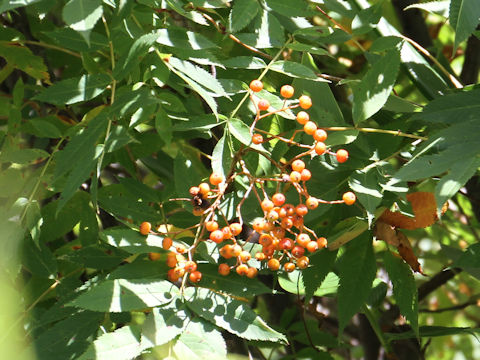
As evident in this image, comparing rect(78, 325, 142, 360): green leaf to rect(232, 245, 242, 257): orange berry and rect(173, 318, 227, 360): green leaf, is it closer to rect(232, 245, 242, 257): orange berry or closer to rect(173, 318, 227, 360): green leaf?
rect(173, 318, 227, 360): green leaf

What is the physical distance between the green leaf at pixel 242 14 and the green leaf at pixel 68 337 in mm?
512

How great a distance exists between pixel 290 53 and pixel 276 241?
0.43m

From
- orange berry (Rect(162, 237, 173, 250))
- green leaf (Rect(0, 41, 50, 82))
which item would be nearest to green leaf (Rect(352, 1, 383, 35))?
orange berry (Rect(162, 237, 173, 250))

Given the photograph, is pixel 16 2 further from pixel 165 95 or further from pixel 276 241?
pixel 276 241

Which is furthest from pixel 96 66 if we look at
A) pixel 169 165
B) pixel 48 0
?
pixel 169 165

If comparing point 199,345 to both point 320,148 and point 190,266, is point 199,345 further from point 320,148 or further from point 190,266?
point 320,148

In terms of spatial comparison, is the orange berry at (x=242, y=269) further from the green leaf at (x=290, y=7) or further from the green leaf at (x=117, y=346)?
the green leaf at (x=290, y=7)

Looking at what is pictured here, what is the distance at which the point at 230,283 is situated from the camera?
1.04 m

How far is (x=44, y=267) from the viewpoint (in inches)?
46.5

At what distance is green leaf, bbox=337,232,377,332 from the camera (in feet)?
3.60

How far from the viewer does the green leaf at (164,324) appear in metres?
0.91

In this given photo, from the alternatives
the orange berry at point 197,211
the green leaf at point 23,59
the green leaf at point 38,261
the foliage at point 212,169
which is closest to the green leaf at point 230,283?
the foliage at point 212,169

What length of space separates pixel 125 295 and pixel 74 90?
1.02ft

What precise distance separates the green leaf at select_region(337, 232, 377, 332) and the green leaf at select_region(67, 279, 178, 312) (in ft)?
0.97
